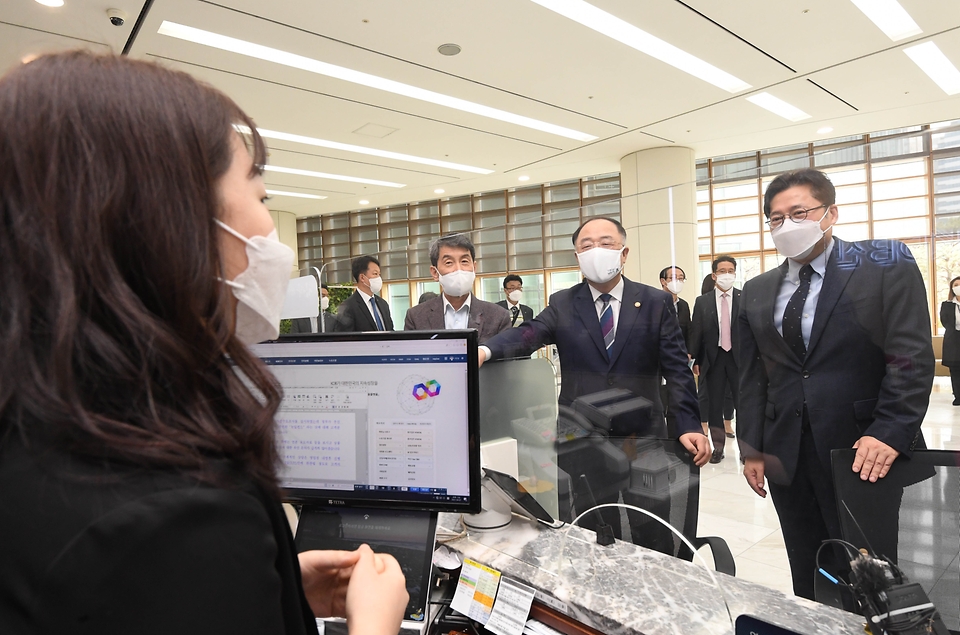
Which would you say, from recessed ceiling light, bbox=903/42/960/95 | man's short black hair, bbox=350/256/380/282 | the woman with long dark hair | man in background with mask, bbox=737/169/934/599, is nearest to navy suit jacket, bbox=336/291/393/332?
man's short black hair, bbox=350/256/380/282

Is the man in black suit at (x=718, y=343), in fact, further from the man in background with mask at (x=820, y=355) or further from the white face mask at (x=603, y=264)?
the white face mask at (x=603, y=264)

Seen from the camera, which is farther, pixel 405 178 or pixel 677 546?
pixel 405 178

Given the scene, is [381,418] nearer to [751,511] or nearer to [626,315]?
[626,315]

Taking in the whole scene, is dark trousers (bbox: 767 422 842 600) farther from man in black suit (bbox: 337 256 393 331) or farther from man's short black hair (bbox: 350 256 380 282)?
man's short black hair (bbox: 350 256 380 282)

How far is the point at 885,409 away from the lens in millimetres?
1334

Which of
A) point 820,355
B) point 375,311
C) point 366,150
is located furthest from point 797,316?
point 366,150

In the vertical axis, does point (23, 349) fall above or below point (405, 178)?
below

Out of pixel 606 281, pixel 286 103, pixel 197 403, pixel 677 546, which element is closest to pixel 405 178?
pixel 286 103

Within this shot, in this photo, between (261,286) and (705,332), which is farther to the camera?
(705,332)

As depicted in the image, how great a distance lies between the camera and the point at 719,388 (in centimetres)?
195

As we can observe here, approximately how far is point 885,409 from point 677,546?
0.65 meters

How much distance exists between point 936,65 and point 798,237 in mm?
5785

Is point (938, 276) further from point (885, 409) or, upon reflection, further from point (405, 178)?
point (405, 178)

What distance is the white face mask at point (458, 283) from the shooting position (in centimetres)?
234
